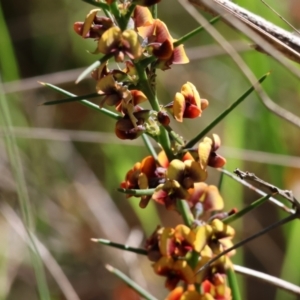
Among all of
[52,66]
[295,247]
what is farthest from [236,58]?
[52,66]

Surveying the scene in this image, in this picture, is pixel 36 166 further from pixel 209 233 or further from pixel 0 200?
pixel 209 233

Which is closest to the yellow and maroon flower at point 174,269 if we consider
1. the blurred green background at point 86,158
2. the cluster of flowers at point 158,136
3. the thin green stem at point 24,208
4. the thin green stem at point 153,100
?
the cluster of flowers at point 158,136

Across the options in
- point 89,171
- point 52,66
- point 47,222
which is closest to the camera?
point 47,222

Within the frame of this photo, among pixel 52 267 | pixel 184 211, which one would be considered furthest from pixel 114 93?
pixel 52 267

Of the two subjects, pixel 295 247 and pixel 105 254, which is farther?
pixel 105 254

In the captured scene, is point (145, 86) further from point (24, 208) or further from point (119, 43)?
point (24, 208)

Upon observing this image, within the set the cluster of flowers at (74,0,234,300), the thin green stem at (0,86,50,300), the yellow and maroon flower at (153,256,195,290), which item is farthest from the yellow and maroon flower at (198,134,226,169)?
the thin green stem at (0,86,50,300)

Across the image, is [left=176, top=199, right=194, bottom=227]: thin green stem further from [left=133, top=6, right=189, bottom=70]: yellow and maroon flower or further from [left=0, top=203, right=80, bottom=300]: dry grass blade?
[left=0, top=203, right=80, bottom=300]: dry grass blade

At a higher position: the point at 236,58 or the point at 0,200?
the point at 236,58
